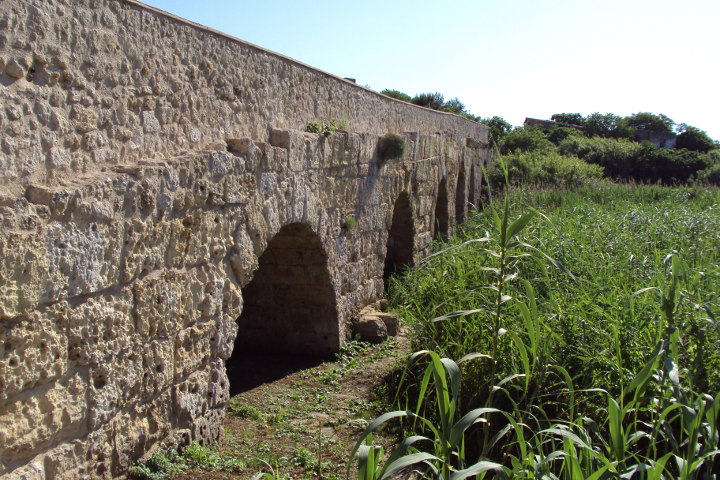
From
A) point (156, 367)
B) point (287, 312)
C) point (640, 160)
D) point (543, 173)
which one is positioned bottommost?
point (287, 312)

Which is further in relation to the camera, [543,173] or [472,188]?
[543,173]

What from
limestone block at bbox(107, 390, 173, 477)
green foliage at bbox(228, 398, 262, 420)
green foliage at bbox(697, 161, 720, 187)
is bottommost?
green foliage at bbox(228, 398, 262, 420)

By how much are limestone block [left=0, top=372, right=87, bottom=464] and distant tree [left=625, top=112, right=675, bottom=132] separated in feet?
169

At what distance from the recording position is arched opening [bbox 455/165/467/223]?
42.8 ft

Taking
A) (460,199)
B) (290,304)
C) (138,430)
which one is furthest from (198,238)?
(460,199)

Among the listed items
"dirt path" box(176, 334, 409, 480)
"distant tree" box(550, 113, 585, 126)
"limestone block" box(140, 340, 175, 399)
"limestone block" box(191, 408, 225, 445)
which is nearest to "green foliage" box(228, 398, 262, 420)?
"dirt path" box(176, 334, 409, 480)

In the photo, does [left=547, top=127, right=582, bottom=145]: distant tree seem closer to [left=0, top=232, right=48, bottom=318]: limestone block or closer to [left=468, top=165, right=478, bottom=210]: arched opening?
[left=468, top=165, right=478, bottom=210]: arched opening

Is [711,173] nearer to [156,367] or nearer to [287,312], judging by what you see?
[287,312]

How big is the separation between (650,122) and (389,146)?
1923 inches

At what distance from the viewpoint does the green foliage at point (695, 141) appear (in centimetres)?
3734

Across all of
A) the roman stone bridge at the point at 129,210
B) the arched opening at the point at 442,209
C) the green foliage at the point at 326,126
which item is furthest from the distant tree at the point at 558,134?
the roman stone bridge at the point at 129,210

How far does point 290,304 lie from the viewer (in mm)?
5867

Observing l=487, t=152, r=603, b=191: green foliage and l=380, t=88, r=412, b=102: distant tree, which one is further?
l=380, t=88, r=412, b=102: distant tree

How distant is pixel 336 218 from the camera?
18.8 feet
